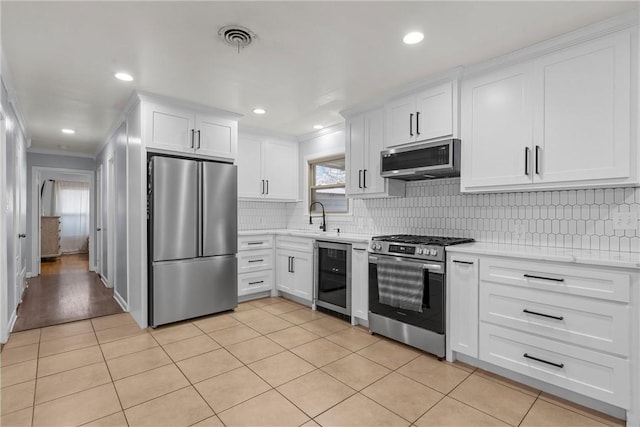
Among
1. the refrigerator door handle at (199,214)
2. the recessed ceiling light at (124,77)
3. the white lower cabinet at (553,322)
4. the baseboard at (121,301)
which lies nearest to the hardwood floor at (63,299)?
the baseboard at (121,301)

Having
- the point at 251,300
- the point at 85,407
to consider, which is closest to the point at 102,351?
the point at 85,407

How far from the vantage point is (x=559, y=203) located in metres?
2.65

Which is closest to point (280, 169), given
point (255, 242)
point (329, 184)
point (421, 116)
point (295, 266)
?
point (329, 184)

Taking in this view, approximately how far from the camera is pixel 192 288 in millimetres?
3684

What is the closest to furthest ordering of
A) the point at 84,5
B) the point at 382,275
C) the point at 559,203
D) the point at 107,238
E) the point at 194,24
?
the point at 84,5, the point at 194,24, the point at 559,203, the point at 382,275, the point at 107,238

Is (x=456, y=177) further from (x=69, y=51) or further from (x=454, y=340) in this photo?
(x=69, y=51)

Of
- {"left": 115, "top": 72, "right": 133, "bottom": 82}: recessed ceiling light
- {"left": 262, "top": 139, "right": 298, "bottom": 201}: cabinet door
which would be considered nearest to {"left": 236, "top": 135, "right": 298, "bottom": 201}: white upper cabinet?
{"left": 262, "top": 139, "right": 298, "bottom": 201}: cabinet door

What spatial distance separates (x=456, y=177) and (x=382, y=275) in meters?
1.22

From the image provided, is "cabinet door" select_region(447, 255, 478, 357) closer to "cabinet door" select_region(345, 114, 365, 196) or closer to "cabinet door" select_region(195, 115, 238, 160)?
"cabinet door" select_region(345, 114, 365, 196)

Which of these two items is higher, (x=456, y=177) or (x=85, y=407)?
(x=456, y=177)

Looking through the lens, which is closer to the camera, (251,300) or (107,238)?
(251,300)

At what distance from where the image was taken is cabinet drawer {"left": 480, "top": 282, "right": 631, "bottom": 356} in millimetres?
1955

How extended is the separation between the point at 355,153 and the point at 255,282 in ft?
7.16

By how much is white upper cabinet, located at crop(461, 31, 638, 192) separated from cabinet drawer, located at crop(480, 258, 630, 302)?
24.6 inches
